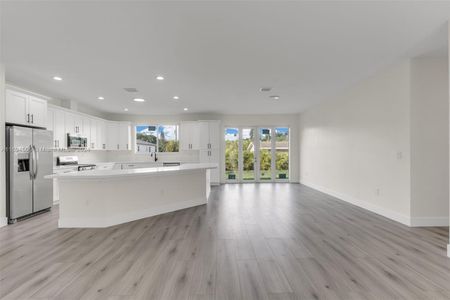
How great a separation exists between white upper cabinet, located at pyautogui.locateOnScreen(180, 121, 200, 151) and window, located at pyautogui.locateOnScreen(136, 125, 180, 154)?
0.35m

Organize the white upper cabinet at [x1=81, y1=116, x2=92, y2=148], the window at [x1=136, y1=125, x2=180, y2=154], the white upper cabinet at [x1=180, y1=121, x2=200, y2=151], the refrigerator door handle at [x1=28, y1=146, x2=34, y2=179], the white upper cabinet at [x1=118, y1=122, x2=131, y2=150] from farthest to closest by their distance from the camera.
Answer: the window at [x1=136, y1=125, x2=180, y2=154] < the white upper cabinet at [x1=180, y1=121, x2=200, y2=151] < the white upper cabinet at [x1=118, y1=122, x2=131, y2=150] < the white upper cabinet at [x1=81, y1=116, x2=92, y2=148] < the refrigerator door handle at [x1=28, y1=146, x2=34, y2=179]

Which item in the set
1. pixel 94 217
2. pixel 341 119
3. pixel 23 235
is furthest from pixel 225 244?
pixel 341 119

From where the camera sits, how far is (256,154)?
29.3 ft

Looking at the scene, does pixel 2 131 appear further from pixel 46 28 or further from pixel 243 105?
pixel 243 105

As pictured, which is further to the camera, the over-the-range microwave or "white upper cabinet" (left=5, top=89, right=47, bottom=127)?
the over-the-range microwave

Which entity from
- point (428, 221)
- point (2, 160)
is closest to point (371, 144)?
point (428, 221)

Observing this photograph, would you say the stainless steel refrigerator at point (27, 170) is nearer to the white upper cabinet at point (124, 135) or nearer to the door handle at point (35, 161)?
the door handle at point (35, 161)

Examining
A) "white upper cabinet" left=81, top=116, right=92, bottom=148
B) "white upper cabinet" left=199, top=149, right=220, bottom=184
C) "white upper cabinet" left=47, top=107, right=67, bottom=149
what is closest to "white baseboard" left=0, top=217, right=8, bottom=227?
"white upper cabinet" left=47, top=107, right=67, bottom=149

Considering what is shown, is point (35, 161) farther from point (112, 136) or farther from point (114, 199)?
point (112, 136)

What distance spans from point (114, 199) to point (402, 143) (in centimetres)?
505

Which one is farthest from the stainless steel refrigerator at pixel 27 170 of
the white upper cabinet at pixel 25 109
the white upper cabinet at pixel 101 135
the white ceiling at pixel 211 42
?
the white upper cabinet at pixel 101 135

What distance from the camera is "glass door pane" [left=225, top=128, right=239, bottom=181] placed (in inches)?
350

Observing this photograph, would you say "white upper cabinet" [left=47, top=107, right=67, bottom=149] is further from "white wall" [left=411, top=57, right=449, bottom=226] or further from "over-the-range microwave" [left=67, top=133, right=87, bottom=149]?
"white wall" [left=411, top=57, right=449, bottom=226]

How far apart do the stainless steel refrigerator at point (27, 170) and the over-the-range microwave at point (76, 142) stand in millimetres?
1229
